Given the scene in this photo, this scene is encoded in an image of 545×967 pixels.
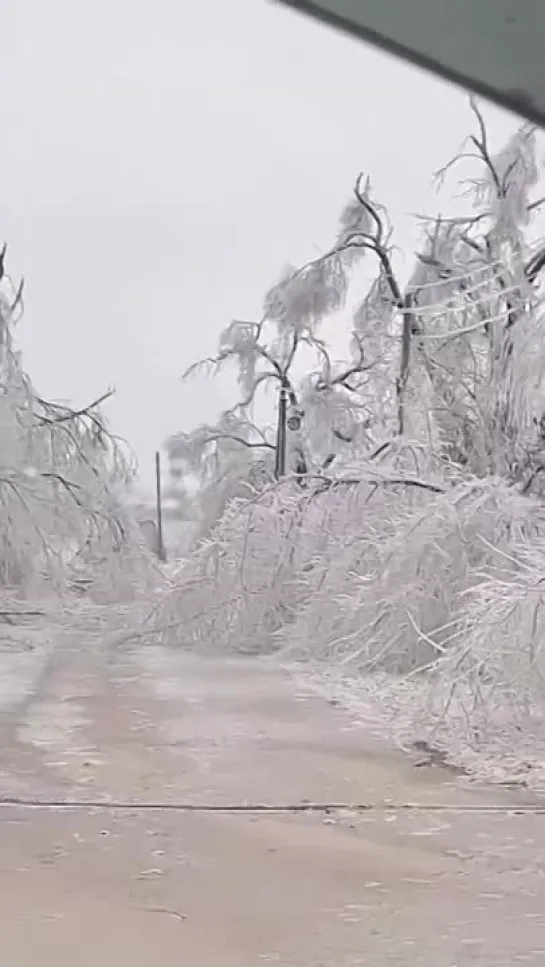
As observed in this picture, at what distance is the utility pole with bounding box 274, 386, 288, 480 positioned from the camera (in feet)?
37.6

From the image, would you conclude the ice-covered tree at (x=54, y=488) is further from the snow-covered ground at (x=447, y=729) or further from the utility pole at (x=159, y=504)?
the snow-covered ground at (x=447, y=729)

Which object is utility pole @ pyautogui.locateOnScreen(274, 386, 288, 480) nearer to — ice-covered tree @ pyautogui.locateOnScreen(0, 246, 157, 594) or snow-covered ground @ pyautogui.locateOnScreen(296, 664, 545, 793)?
ice-covered tree @ pyautogui.locateOnScreen(0, 246, 157, 594)

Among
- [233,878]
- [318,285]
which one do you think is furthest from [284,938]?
[318,285]

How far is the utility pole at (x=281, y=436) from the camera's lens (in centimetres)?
1145

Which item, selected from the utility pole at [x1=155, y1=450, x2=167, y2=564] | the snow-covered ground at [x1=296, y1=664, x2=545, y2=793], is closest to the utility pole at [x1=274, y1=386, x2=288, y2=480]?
the utility pole at [x1=155, y1=450, x2=167, y2=564]

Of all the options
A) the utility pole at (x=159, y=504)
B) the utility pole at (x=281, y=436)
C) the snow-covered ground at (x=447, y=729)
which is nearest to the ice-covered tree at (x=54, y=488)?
the utility pole at (x=281, y=436)

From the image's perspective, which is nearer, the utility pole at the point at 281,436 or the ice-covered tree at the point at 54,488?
the ice-covered tree at the point at 54,488

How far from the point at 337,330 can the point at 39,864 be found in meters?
7.93

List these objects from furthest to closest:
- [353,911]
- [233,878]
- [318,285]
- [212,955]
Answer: [318,285], [233,878], [353,911], [212,955]

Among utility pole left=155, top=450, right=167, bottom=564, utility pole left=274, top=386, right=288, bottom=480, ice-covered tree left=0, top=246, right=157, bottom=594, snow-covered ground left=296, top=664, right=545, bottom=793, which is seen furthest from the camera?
utility pole left=155, top=450, right=167, bottom=564

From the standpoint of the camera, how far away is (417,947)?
8.02 feet

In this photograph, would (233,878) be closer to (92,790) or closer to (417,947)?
(417,947)

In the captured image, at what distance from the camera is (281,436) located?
11.5 meters

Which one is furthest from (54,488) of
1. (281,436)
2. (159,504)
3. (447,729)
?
(447,729)
